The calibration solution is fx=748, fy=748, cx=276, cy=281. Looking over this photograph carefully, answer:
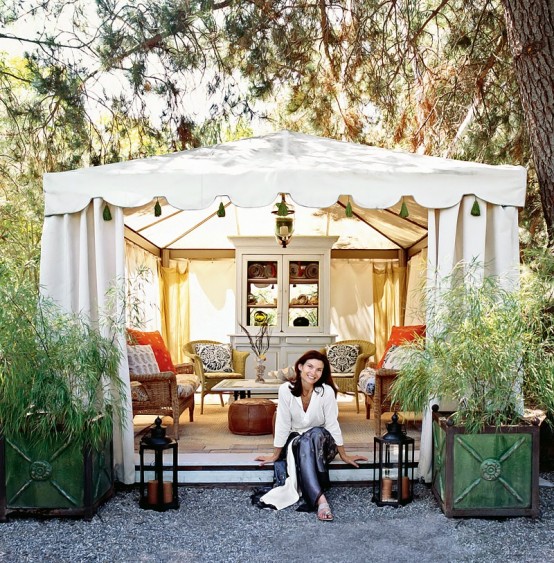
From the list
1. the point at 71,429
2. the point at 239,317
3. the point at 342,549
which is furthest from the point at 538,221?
the point at 71,429

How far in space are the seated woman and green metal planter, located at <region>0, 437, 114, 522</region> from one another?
117 centimetres

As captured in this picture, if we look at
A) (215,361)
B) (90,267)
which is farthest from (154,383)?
(215,361)

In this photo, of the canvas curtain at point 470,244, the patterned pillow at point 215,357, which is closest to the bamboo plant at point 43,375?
the canvas curtain at point 470,244

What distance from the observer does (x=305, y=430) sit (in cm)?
515

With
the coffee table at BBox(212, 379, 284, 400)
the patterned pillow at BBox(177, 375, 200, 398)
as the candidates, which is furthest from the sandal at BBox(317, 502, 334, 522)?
the patterned pillow at BBox(177, 375, 200, 398)

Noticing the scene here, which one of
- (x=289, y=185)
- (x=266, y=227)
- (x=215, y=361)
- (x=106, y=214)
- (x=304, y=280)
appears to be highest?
(x=289, y=185)

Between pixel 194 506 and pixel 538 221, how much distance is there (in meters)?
4.72

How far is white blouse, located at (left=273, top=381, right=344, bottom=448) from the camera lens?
5109 millimetres

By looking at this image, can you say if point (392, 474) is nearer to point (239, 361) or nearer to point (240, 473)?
point (240, 473)

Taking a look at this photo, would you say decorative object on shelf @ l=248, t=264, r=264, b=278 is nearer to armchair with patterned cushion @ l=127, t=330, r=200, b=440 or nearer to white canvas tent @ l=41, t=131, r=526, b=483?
armchair with patterned cushion @ l=127, t=330, r=200, b=440

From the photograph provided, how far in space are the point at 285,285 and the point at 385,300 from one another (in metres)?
1.72

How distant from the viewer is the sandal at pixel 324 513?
15.2 feet

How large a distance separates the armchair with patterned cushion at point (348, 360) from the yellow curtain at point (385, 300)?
1466 millimetres

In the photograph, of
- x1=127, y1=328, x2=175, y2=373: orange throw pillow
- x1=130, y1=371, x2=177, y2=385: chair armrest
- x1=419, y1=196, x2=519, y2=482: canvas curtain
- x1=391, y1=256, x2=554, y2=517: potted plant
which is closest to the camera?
x1=391, y1=256, x2=554, y2=517: potted plant
